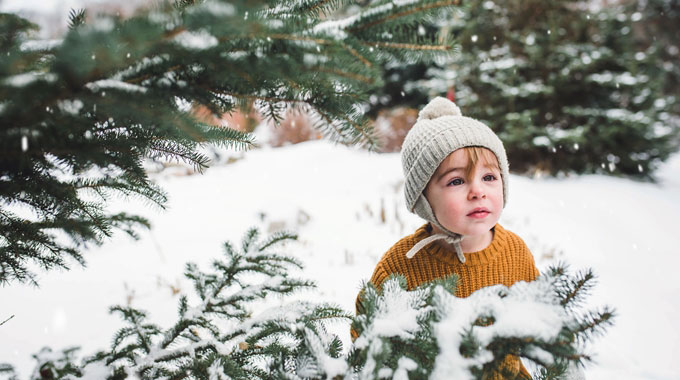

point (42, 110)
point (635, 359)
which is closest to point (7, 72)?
point (42, 110)

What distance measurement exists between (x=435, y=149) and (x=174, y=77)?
976 mm

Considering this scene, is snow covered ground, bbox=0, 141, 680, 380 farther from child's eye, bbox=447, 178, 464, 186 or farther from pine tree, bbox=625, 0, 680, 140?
pine tree, bbox=625, 0, 680, 140

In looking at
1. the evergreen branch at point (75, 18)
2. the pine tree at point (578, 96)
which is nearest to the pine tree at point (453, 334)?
the evergreen branch at point (75, 18)

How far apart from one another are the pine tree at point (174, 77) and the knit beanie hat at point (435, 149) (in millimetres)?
519

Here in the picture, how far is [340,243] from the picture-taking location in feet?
13.4

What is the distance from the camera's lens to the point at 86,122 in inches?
28.9

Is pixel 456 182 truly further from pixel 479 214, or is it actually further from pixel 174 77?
pixel 174 77

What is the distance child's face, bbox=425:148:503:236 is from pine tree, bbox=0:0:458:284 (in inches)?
21.3

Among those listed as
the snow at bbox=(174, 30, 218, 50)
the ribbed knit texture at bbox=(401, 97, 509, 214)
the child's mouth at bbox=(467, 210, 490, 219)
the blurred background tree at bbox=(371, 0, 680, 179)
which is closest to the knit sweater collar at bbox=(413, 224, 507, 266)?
the ribbed knit texture at bbox=(401, 97, 509, 214)

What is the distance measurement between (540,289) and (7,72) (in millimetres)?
915

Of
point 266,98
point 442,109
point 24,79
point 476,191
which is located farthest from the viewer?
point 442,109

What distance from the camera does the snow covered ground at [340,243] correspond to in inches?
105

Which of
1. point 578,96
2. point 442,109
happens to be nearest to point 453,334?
point 442,109

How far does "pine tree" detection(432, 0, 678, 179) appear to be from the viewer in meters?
6.41
